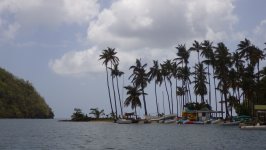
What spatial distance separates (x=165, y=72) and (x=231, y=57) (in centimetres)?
2890

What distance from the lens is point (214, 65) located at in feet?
437

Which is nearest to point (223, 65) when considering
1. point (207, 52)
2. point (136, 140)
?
point (207, 52)

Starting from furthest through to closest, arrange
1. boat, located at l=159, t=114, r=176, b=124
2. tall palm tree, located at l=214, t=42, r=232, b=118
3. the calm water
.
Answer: boat, located at l=159, t=114, r=176, b=124 → tall palm tree, located at l=214, t=42, r=232, b=118 → the calm water

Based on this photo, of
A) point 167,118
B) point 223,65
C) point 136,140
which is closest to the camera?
point 136,140

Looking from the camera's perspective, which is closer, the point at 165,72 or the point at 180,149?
the point at 180,149

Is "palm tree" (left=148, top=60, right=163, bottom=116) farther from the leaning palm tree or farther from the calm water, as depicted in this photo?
the calm water

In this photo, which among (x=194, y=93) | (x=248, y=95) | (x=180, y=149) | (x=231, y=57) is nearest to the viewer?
(x=180, y=149)

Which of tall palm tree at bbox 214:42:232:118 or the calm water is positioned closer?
the calm water

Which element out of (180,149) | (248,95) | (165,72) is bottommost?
(180,149)

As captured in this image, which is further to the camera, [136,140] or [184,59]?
[184,59]

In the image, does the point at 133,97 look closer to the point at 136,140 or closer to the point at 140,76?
the point at 140,76

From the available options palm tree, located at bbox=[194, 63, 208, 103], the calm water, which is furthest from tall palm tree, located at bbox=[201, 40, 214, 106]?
the calm water

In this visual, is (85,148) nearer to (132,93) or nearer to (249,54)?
(249,54)

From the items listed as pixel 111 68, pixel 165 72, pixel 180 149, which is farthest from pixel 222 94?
pixel 180 149
